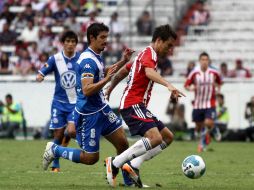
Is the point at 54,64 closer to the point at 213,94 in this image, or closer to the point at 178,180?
the point at 178,180

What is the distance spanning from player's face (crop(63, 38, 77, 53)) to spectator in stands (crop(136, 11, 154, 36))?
16.3 m

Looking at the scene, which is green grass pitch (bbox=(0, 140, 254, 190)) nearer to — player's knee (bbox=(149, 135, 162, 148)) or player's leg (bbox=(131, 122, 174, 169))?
player's leg (bbox=(131, 122, 174, 169))

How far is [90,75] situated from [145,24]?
67.7ft

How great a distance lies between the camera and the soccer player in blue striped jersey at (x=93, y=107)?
1330 centimetres

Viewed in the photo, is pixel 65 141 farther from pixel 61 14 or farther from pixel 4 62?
pixel 61 14

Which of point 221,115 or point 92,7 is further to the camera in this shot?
point 92,7

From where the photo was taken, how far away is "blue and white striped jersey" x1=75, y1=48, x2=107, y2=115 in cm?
1326

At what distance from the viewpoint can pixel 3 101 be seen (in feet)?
104

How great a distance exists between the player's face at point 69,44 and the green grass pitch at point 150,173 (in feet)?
7.21

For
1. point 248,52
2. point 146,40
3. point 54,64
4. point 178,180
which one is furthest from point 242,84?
point 178,180

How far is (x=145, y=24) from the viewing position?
33.7m

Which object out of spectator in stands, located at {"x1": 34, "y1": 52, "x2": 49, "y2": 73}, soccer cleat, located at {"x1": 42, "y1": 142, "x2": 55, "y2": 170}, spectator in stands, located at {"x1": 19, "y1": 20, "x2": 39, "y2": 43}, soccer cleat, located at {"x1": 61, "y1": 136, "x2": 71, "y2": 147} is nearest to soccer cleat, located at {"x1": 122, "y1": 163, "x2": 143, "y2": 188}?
soccer cleat, located at {"x1": 42, "y1": 142, "x2": 55, "y2": 170}

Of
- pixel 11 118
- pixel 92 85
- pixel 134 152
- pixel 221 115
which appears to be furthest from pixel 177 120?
pixel 92 85

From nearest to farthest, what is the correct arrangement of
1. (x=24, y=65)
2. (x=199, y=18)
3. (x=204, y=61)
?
(x=204, y=61)
(x=24, y=65)
(x=199, y=18)
